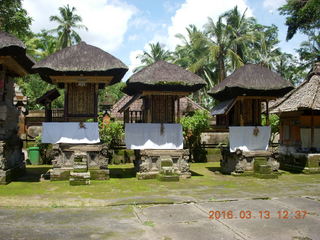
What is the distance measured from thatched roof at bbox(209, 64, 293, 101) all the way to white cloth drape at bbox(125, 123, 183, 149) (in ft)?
8.95

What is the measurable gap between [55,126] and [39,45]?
23.7 meters

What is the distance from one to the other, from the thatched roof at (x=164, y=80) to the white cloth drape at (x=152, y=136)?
1476 mm

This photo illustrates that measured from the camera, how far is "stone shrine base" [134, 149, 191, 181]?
12523 mm

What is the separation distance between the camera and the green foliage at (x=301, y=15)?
24.9 metres

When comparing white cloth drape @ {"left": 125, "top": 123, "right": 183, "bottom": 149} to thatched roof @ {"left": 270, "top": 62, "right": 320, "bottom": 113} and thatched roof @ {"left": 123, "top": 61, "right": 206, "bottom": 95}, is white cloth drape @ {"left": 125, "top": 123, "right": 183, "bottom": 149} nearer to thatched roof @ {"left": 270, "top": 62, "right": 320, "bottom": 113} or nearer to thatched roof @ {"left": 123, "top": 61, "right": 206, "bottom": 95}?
thatched roof @ {"left": 123, "top": 61, "right": 206, "bottom": 95}

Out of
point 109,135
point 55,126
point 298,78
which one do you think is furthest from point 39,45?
point 298,78

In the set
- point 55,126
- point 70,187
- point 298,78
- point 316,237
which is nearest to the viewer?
point 316,237

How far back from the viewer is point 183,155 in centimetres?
1303

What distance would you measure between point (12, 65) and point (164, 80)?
5.56 meters

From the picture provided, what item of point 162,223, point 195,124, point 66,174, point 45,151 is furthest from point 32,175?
point 195,124

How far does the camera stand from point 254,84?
13.2m

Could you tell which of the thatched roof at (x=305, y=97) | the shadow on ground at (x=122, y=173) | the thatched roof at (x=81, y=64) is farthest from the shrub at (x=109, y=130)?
the thatched roof at (x=305, y=97)

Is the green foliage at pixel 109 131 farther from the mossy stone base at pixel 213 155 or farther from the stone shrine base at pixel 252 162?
the stone shrine base at pixel 252 162

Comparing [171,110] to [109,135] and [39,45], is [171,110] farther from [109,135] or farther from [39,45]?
[39,45]
